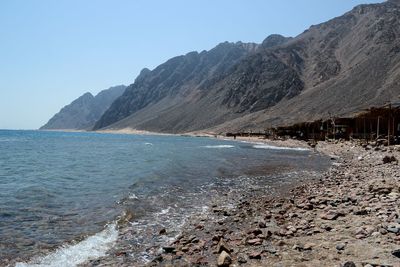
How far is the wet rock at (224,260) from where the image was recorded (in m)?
8.26

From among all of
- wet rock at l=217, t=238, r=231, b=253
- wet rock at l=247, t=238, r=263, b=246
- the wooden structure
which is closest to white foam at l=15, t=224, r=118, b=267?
wet rock at l=217, t=238, r=231, b=253

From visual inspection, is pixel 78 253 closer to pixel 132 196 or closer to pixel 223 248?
pixel 223 248

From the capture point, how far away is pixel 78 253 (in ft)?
33.3

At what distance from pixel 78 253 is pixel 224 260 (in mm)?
4109

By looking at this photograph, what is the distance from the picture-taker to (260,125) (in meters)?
137

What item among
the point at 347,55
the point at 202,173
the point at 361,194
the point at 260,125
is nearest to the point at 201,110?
the point at 260,125

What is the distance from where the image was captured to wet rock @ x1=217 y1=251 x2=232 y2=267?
8258mm

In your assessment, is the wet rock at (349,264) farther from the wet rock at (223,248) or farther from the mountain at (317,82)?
the mountain at (317,82)

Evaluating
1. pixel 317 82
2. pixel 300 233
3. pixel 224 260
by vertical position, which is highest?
pixel 317 82

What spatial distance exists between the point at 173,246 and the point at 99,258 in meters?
1.86

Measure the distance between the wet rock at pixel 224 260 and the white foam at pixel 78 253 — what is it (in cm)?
332

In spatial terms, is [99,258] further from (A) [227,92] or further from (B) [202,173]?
(A) [227,92]

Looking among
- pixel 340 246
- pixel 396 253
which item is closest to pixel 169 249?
pixel 340 246

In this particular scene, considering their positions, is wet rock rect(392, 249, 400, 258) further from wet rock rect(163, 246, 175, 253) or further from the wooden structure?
the wooden structure
